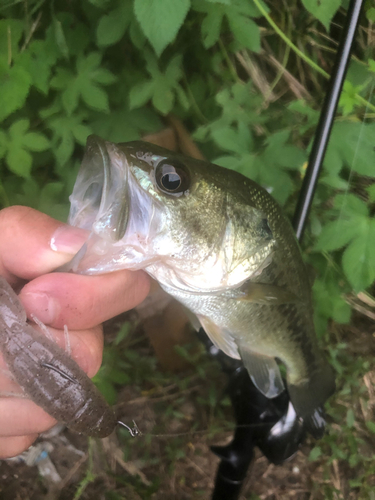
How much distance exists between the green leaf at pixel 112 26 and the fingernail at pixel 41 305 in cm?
73

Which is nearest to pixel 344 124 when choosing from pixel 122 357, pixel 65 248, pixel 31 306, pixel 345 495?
pixel 65 248

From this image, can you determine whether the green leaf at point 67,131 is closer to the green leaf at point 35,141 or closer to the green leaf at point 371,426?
the green leaf at point 35,141

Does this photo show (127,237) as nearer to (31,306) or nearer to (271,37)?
(31,306)

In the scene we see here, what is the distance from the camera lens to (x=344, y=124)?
0.96 meters

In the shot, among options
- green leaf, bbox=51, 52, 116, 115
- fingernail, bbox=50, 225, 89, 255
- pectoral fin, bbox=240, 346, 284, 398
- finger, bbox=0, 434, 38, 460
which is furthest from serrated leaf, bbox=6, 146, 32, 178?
pectoral fin, bbox=240, 346, 284, 398

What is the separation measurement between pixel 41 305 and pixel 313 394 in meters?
0.92

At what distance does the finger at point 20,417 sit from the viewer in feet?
2.34

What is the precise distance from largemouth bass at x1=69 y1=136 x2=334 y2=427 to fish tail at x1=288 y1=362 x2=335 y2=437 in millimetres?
293

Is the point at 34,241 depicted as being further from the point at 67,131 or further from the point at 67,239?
the point at 67,131

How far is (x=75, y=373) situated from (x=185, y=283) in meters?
0.38

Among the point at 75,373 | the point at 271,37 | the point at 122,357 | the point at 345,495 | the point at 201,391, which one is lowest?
the point at 345,495

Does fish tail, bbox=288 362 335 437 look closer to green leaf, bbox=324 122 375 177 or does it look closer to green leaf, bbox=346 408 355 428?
green leaf, bbox=346 408 355 428

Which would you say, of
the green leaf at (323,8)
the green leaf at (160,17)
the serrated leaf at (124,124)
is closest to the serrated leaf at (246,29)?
the green leaf at (323,8)

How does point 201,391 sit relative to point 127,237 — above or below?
below
